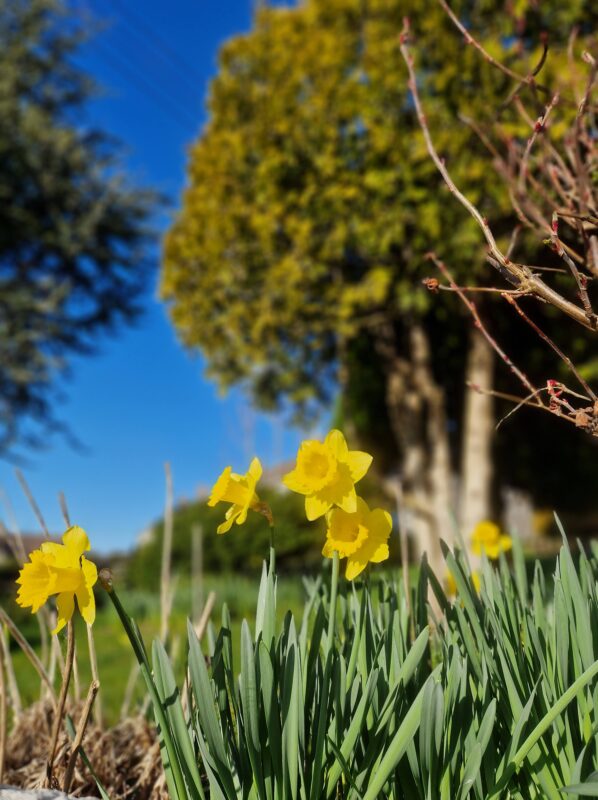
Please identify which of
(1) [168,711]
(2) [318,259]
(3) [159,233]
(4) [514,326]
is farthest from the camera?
(3) [159,233]

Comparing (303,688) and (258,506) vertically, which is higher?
(258,506)

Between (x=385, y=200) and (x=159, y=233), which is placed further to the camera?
(x=159, y=233)

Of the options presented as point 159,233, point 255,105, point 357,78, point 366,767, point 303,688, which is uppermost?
point 159,233

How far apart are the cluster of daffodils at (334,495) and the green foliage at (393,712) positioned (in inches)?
3.0

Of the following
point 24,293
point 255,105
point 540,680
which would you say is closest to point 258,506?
point 540,680

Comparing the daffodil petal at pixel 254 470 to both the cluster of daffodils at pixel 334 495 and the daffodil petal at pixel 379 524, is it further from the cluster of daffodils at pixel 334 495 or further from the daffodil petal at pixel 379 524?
the daffodil petal at pixel 379 524

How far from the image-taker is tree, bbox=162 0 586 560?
19.6 feet

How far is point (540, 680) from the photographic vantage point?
1.10 meters

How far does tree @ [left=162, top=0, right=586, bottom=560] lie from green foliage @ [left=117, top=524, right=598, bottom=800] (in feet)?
16.1

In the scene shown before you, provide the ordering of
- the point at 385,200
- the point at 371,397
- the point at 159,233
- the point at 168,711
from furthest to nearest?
the point at 159,233 < the point at 371,397 < the point at 385,200 < the point at 168,711

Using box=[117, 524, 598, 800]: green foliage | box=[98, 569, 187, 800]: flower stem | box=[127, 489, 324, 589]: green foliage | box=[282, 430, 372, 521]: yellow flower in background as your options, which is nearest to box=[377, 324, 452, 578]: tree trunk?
box=[127, 489, 324, 589]: green foliage

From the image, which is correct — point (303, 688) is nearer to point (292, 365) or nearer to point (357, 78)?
point (357, 78)

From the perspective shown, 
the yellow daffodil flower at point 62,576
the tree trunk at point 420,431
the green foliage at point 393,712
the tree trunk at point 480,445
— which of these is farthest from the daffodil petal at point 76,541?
the tree trunk at point 420,431

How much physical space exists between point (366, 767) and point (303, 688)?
142 mm
